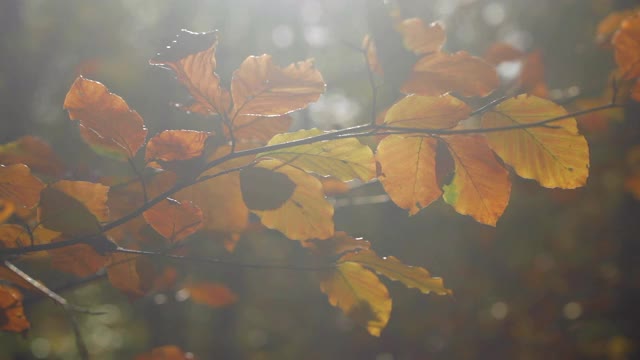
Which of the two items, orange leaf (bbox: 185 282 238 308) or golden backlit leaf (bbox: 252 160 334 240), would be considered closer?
golden backlit leaf (bbox: 252 160 334 240)

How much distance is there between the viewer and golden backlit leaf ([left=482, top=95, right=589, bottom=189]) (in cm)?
71

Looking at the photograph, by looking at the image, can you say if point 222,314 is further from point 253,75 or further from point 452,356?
point 253,75

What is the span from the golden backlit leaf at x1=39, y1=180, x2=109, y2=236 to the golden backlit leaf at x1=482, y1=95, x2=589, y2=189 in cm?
46

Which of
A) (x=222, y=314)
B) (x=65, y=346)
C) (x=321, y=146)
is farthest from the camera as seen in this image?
(x=65, y=346)

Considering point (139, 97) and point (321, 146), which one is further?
point (139, 97)

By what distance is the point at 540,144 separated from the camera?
733mm

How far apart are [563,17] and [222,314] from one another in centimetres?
507

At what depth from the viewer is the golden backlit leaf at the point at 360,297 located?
835mm

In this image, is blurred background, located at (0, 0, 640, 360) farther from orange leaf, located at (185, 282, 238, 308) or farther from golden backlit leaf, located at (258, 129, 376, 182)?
golden backlit leaf, located at (258, 129, 376, 182)

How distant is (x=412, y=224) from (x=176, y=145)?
4.13 m

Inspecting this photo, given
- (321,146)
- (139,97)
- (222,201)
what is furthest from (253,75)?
(139,97)

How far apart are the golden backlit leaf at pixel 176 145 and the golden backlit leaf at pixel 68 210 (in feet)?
0.28

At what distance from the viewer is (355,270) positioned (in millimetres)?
819

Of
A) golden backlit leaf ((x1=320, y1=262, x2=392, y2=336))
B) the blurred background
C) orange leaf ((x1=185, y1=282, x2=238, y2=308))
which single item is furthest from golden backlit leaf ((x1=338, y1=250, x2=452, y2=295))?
the blurred background
